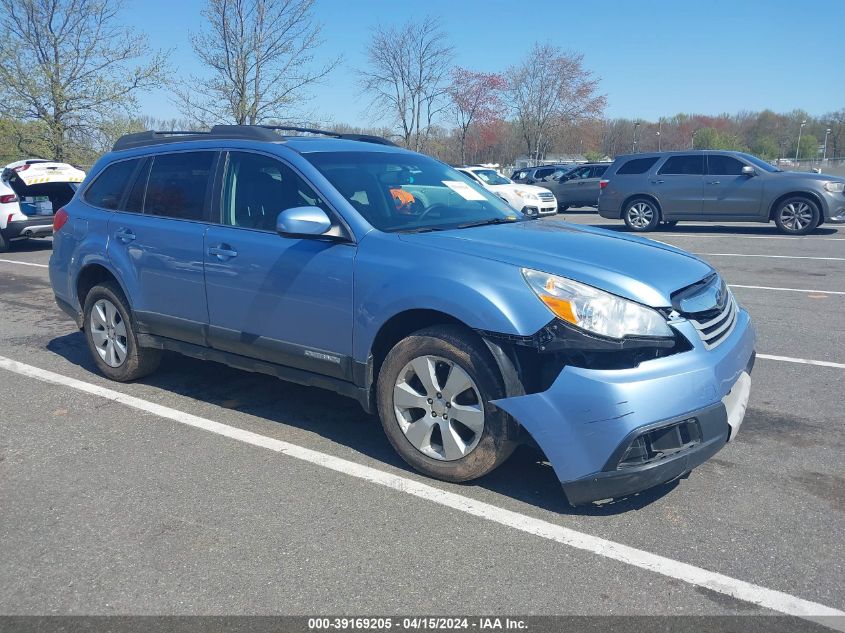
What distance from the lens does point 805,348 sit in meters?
6.32

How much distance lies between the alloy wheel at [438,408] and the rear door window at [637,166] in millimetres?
14290

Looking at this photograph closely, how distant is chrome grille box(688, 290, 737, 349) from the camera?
3.45 m

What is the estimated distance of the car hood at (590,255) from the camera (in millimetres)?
3406

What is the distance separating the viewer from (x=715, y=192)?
1559 centimetres

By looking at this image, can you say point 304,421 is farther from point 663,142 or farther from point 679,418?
point 663,142

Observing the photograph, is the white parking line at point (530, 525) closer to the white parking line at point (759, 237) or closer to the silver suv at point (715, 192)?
the white parking line at point (759, 237)

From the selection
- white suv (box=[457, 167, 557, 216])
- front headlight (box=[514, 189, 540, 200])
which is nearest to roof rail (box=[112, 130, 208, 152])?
white suv (box=[457, 167, 557, 216])

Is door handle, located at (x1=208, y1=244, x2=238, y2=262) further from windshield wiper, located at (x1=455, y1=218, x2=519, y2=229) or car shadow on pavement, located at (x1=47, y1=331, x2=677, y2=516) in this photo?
windshield wiper, located at (x1=455, y1=218, x2=519, y2=229)

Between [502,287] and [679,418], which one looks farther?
[502,287]

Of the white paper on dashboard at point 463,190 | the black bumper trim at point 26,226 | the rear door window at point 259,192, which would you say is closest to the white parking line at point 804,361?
the white paper on dashboard at point 463,190

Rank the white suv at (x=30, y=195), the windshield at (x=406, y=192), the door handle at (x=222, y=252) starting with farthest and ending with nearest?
the white suv at (x=30, y=195)
the door handle at (x=222, y=252)
the windshield at (x=406, y=192)

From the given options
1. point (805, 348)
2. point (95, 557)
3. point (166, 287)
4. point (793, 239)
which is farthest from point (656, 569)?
point (793, 239)

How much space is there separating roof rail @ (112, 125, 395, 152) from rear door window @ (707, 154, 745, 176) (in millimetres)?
12177

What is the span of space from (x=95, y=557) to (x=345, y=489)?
1.20 metres
